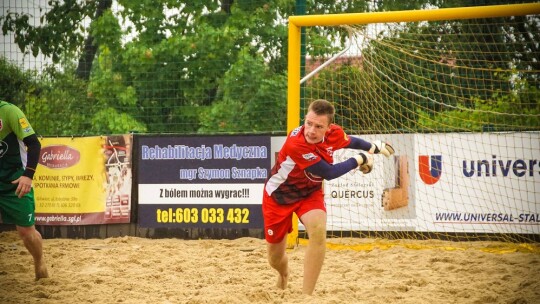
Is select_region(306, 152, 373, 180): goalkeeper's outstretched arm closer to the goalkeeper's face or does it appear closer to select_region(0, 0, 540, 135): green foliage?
the goalkeeper's face

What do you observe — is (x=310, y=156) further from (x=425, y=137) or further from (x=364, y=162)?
(x=425, y=137)

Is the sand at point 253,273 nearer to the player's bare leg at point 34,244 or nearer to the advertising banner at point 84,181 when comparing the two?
the player's bare leg at point 34,244

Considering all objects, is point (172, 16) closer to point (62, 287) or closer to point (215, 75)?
point (215, 75)

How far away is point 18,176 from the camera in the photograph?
281 inches

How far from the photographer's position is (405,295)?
254 inches

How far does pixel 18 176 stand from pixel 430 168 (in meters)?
5.83

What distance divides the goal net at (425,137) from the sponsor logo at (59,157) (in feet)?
13.1

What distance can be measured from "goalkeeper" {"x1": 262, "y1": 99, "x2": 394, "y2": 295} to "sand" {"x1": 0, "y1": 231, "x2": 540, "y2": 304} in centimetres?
35

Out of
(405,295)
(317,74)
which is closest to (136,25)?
(317,74)

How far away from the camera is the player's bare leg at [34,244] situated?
7.06 m

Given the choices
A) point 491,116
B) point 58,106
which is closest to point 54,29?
point 58,106

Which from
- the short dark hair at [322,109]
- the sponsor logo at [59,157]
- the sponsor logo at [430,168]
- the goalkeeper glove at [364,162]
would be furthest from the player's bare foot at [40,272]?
Answer: the sponsor logo at [430,168]

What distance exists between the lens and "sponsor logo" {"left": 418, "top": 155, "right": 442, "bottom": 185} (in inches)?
404

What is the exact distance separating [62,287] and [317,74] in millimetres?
5668
